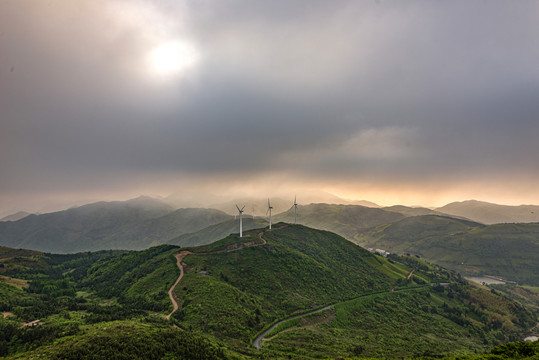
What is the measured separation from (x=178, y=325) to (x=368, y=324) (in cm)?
8329

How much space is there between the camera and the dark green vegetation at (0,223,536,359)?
173 ft

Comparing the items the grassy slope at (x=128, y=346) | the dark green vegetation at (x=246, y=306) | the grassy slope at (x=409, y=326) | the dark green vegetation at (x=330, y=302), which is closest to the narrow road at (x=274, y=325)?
the dark green vegetation at (x=330, y=302)

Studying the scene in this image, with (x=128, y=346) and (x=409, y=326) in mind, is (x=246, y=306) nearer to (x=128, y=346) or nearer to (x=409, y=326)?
(x=128, y=346)

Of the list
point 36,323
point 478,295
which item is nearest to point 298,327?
point 36,323

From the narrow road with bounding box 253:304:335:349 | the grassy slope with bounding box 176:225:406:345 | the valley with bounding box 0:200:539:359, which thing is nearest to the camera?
the valley with bounding box 0:200:539:359

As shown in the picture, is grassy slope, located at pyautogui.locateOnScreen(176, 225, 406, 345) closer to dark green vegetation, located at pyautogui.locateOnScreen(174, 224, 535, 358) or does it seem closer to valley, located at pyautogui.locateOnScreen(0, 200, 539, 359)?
dark green vegetation, located at pyautogui.locateOnScreen(174, 224, 535, 358)

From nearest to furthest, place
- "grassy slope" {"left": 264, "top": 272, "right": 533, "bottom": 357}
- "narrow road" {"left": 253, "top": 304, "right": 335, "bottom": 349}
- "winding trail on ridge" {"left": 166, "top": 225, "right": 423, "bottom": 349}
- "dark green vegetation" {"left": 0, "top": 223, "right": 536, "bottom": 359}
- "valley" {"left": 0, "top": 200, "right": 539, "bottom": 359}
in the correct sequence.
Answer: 1. "dark green vegetation" {"left": 0, "top": 223, "right": 536, "bottom": 359}
2. "valley" {"left": 0, "top": 200, "right": 539, "bottom": 359}
3. "narrow road" {"left": 253, "top": 304, "right": 335, "bottom": 349}
4. "grassy slope" {"left": 264, "top": 272, "right": 533, "bottom": 357}
5. "winding trail on ridge" {"left": 166, "top": 225, "right": 423, "bottom": 349}

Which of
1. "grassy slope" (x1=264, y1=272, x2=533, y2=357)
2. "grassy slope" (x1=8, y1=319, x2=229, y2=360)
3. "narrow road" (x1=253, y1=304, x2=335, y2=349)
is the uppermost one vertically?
"grassy slope" (x1=8, y1=319, x2=229, y2=360)

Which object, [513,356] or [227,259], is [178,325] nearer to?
[227,259]

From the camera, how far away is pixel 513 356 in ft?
153

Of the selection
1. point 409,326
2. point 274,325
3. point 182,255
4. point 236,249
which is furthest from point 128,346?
point 409,326

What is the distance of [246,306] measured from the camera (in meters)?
93.6

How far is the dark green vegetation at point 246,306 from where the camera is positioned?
5266cm

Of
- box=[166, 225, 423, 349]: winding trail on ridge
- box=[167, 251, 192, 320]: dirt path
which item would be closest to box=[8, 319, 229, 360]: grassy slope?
box=[166, 225, 423, 349]: winding trail on ridge
